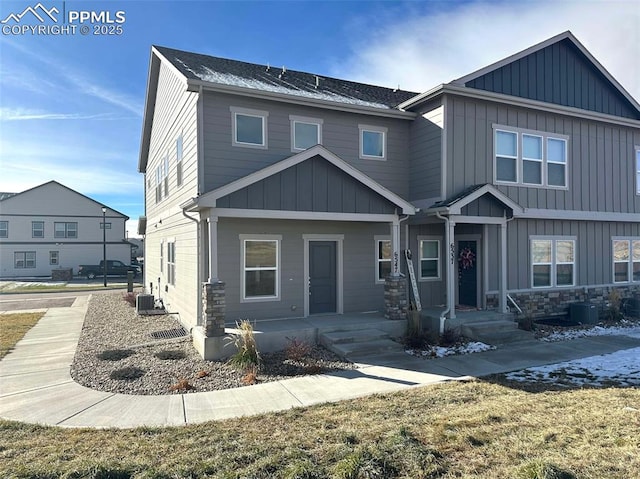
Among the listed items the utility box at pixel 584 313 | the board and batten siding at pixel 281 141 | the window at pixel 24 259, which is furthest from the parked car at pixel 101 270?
the utility box at pixel 584 313

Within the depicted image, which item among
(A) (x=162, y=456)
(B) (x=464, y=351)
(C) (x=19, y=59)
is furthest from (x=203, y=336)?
(C) (x=19, y=59)

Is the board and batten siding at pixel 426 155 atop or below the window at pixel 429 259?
atop

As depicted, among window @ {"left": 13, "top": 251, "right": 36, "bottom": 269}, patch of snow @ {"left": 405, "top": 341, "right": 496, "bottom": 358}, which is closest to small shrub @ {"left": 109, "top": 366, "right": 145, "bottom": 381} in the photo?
patch of snow @ {"left": 405, "top": 341, "right": 496, "bottom": 358}

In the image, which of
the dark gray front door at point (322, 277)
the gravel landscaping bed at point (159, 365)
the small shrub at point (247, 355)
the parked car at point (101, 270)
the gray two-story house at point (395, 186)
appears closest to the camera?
the gravel landscaping bed at point (159, 365)

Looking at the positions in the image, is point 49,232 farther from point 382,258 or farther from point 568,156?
point 568,156

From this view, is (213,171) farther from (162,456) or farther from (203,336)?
(162,456)

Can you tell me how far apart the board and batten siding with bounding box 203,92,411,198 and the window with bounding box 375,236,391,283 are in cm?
167

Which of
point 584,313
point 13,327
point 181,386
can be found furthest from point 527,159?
point 13,327

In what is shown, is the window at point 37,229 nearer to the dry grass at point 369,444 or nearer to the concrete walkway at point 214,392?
the concrete walkway at point 214,392

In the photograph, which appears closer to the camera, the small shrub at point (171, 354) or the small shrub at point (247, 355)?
the small shrub at point (247, 355)

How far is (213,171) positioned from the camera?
32.1 ft

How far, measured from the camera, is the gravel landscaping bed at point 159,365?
6766 mm

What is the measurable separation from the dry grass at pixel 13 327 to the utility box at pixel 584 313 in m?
15.1

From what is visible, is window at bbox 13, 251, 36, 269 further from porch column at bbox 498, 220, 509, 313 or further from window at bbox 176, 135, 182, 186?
porch column at bbox 498, 220, 509, 313
